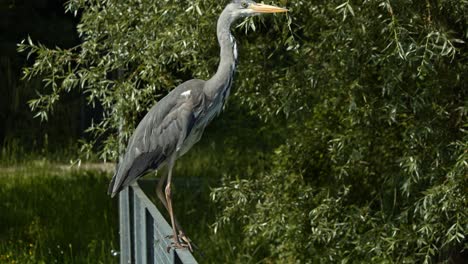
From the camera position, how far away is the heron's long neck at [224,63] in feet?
19.7

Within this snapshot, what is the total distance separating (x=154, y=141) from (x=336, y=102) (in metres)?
1.78

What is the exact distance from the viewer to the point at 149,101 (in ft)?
24.3

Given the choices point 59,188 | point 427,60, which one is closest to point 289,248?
point 427,60

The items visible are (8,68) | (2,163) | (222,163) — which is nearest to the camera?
(222,163)

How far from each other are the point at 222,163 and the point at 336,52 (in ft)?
21.3

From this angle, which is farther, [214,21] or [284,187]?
[284,187]

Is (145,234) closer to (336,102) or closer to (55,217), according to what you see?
(336,102)

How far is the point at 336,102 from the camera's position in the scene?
7414mm

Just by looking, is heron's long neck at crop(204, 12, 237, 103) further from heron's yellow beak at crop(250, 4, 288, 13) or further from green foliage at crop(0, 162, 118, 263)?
green foliage at crop(0, 162, 118, 263)

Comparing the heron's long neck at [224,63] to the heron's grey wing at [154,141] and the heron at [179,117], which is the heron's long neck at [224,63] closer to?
the heron at [179,117]

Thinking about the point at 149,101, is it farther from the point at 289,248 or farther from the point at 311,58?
the point at 289,248

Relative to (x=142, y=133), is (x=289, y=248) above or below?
below

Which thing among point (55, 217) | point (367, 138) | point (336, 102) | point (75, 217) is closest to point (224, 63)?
point (336, 102)

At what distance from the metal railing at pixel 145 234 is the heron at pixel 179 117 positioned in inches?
6.2
